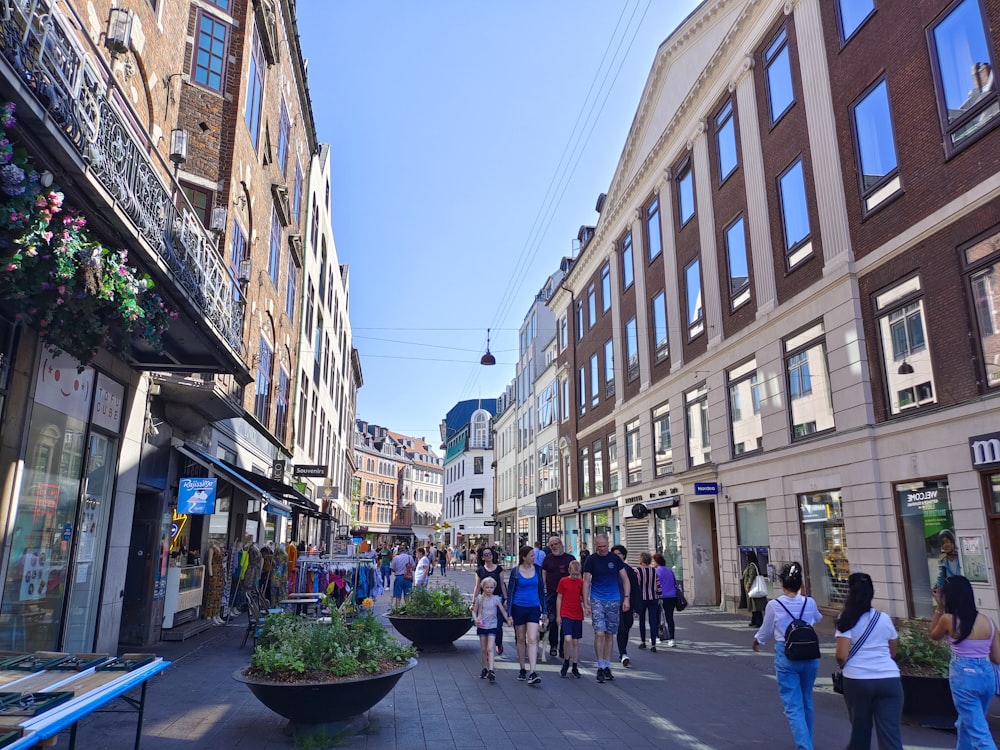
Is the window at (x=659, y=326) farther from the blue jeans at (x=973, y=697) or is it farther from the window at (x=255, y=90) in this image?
the blue jeans at (x=973, y=697)

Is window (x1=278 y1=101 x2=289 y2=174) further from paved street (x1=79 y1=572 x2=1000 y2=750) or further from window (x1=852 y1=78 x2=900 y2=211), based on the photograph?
window (x1=852 y1=78 x2=900 y2=211)

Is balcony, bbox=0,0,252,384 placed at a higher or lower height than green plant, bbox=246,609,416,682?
higher

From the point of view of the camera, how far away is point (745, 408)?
19.2 m

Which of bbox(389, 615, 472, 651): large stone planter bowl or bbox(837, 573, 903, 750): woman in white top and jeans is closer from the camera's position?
bbox(837, 573, 903, 750): woman in white top and jeans

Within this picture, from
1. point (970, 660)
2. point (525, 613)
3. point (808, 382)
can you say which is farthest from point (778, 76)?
point (970, 660)

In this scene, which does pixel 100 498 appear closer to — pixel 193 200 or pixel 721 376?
pixel 193 200

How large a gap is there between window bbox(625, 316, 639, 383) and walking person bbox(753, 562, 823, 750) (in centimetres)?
2151

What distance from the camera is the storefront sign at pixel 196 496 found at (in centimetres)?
1262

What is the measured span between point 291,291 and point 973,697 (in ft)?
78.2

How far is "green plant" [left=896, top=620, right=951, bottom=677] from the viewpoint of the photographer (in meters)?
7.67

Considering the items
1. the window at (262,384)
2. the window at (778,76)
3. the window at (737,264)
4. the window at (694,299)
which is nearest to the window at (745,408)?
the window at (737,264)

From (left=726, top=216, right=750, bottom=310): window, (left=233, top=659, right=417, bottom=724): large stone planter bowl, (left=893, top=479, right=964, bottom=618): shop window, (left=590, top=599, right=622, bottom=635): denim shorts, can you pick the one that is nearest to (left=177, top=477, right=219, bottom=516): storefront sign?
(left=233, top=659, right=417, bottom=724): large stone planter bowl

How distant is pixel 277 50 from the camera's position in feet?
66.8

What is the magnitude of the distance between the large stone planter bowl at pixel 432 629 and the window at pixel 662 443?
13.5 meters
